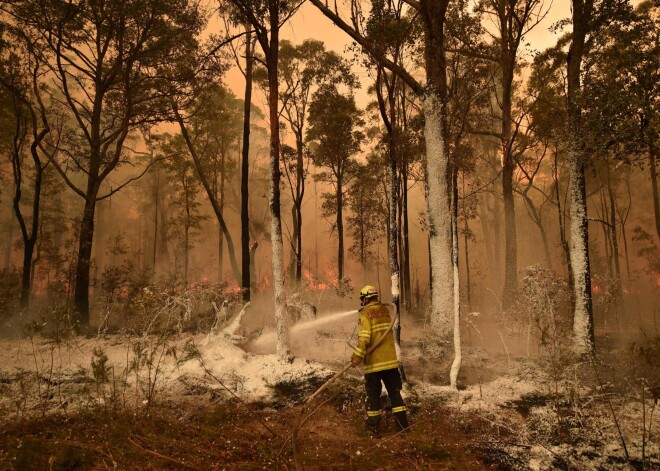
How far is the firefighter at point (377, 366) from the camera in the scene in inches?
205

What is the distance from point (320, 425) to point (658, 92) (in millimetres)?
9151

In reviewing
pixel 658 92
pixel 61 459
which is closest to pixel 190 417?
pixel 61 459

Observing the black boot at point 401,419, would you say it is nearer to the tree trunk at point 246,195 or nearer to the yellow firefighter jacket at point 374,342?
the yellow firefighter jacket at point 374,342

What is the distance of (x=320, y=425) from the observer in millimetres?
5477

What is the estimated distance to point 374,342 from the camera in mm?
5430

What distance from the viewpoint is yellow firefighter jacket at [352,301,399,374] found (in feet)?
17.4

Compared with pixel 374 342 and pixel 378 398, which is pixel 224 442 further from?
pixel 374 342

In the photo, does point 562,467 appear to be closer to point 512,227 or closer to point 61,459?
point 61,459

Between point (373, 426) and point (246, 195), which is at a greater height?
point (246, 195)

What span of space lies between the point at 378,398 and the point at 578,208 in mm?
7003

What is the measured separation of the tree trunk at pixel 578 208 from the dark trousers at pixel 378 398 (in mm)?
5526

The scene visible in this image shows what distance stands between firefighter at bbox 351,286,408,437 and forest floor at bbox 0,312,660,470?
0.27m

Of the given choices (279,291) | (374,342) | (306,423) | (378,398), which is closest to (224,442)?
(306,423)

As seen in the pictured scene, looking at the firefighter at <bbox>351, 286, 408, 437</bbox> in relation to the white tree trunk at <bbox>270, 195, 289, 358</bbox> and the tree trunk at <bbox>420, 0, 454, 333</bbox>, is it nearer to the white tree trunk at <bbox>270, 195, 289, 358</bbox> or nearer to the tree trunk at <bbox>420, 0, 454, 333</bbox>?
the white tree trunk at <bbox>270, 195, 289, 358</bbox>
